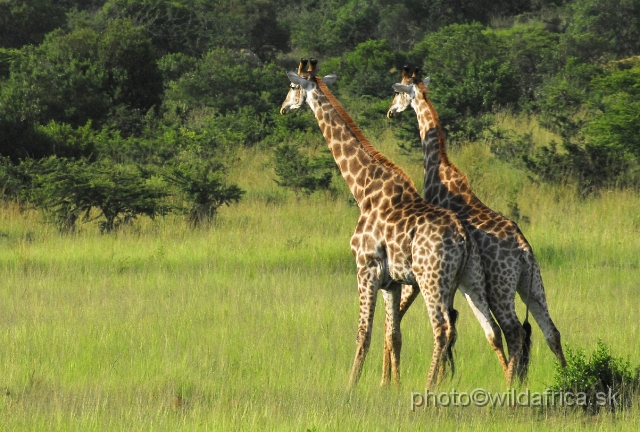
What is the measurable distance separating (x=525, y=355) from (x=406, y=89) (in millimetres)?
2247

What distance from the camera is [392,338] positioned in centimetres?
653

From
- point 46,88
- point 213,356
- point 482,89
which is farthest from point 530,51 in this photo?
point 213,356

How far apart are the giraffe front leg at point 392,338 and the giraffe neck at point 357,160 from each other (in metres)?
0.57

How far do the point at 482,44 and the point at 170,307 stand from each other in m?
18.2

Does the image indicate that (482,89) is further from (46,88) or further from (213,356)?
(213,356)

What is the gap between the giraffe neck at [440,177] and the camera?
271 inches

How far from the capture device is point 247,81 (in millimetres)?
22719

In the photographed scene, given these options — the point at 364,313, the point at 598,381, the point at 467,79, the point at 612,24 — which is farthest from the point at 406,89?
the point at 612,24

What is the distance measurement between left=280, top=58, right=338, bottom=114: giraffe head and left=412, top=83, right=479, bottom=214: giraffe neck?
30.3 inches

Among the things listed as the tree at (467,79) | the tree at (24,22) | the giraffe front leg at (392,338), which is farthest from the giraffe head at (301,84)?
the tree at (24,22)

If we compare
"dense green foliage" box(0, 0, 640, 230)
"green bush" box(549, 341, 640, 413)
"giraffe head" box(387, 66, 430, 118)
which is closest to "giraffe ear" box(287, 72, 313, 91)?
"giraffe head" box(387, 66, 430, 118)

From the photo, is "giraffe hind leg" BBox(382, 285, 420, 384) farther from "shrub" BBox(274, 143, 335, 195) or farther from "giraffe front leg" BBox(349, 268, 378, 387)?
"shrub" BBox(274, 143, 335, 195)

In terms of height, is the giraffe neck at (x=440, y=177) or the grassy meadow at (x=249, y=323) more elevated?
the giraffe neck at (x=440, y=177)

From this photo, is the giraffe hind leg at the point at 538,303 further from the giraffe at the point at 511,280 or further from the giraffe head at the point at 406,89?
the giraffe head at the point at 406,89
